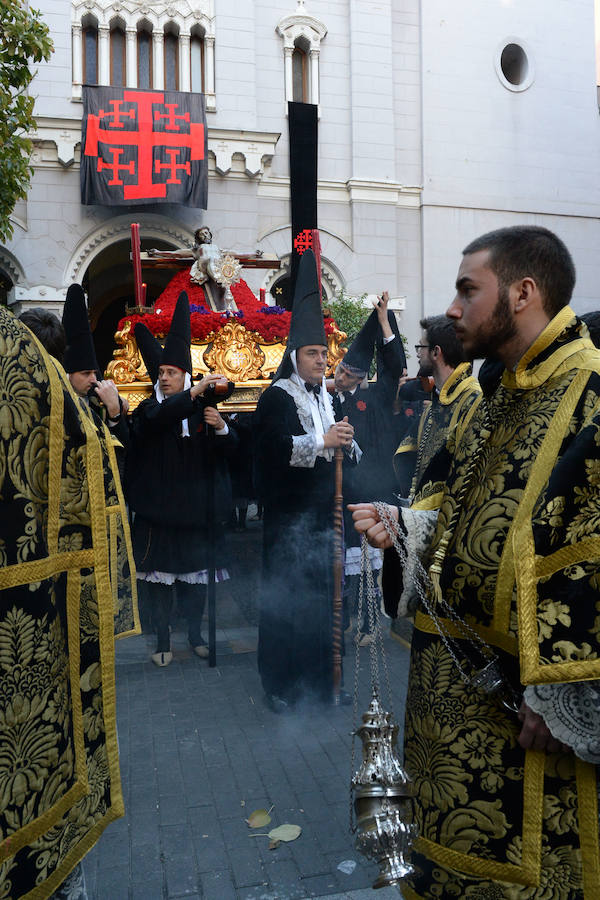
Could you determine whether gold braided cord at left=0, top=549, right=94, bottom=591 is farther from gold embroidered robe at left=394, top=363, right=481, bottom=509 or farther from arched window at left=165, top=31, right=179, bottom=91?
arched window at left=165, top=31, right=179, bottom=91

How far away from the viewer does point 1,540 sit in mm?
1477

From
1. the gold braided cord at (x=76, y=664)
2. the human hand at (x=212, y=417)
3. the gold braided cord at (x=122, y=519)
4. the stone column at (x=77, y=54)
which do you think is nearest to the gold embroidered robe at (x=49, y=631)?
the gold braided cord at (x=76, y=664)

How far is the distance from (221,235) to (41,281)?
3.70m

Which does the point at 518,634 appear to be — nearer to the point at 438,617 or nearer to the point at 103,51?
the point at 438,617

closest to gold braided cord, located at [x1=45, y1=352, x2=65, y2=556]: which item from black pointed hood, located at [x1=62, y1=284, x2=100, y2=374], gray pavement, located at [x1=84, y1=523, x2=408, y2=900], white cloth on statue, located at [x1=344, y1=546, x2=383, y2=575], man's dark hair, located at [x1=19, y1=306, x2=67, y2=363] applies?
man's dark hair, located at [x1=19, y1=306, x2=67, y2=363]

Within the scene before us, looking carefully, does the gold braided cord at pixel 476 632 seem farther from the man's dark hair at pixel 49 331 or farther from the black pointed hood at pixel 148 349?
the black pointed hood at pixel 148 349

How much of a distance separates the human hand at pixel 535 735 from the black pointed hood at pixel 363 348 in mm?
3479

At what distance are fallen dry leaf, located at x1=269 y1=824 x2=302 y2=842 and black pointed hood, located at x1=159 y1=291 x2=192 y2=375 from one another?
124 inches

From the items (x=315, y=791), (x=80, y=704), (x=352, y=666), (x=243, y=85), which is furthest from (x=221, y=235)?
(x=80, y=704)

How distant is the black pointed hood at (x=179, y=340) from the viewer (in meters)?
4.98

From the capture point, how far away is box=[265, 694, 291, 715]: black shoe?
163 inches

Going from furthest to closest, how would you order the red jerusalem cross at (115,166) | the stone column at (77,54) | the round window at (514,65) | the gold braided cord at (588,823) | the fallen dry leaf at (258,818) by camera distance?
the round window at (514,65) → the stone column at (77,54) → the red jerusalem cross at (115,166) → the fallen dry leaf at (258,818) → the gold braided cord at (588,823)

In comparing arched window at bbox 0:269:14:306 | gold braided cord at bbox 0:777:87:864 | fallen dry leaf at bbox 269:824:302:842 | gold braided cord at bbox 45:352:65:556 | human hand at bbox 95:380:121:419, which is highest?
arched window at bbox 0:269:14:306

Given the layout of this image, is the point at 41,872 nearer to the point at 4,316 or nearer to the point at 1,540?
the point at 1,540
